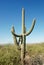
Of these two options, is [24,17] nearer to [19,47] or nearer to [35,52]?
[19,47]

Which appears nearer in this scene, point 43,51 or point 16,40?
point 16,40

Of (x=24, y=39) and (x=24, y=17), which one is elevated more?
(x=24, y=17)

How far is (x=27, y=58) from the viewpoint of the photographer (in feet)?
40.8

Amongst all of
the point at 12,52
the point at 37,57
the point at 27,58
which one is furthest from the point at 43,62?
the point at 12,52

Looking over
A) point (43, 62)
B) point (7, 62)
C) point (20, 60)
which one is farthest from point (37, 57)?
point (7, 62)

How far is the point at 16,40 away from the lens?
40.9 ft

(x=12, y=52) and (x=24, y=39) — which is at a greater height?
(x=24, y=39)

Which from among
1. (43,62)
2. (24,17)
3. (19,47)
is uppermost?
(24,17)

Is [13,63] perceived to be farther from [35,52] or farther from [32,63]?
[35,52]

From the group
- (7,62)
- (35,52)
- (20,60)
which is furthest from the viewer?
(35,52)

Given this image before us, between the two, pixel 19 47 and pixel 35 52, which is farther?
pixel 35 52

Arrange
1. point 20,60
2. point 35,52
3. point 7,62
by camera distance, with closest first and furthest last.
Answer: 1. point 7,62
2. point 20,60
3. point 35,52

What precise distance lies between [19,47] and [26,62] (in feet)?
3.60

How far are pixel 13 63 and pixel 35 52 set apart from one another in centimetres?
355
